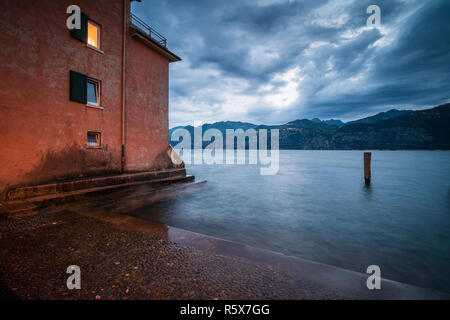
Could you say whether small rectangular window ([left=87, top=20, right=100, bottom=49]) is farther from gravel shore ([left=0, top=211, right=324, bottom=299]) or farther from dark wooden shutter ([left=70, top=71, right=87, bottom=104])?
gravel shore ([left=0, top=211, right=324, bottom=299])

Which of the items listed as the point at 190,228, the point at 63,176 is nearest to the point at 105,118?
the point at 63,176

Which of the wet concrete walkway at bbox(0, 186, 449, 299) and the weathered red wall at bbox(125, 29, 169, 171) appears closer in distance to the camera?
the wet concrete walkway at bbox(0, 186, 449, 299)

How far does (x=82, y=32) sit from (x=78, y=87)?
2.38 metres

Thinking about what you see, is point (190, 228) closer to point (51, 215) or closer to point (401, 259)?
point (51, 215)

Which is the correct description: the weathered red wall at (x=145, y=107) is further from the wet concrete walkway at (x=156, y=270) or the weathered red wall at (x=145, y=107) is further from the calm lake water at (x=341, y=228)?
the wet concrete walkway at (x=156, y=270)

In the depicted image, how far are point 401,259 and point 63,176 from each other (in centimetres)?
1139

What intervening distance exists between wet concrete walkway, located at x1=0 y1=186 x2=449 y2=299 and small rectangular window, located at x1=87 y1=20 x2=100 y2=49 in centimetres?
832

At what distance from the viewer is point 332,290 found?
7.97ft

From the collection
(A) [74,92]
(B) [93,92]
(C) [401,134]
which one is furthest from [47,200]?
(C) [401,134]

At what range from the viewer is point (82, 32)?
316 inches

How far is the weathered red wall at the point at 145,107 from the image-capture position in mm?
10492

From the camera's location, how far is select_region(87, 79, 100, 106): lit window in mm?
8695

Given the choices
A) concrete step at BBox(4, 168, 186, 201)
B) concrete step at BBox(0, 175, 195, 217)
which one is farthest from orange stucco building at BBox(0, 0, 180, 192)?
concrete step at BBox(0, 175, 195, 217)

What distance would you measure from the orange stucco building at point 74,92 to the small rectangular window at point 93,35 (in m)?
0.04
